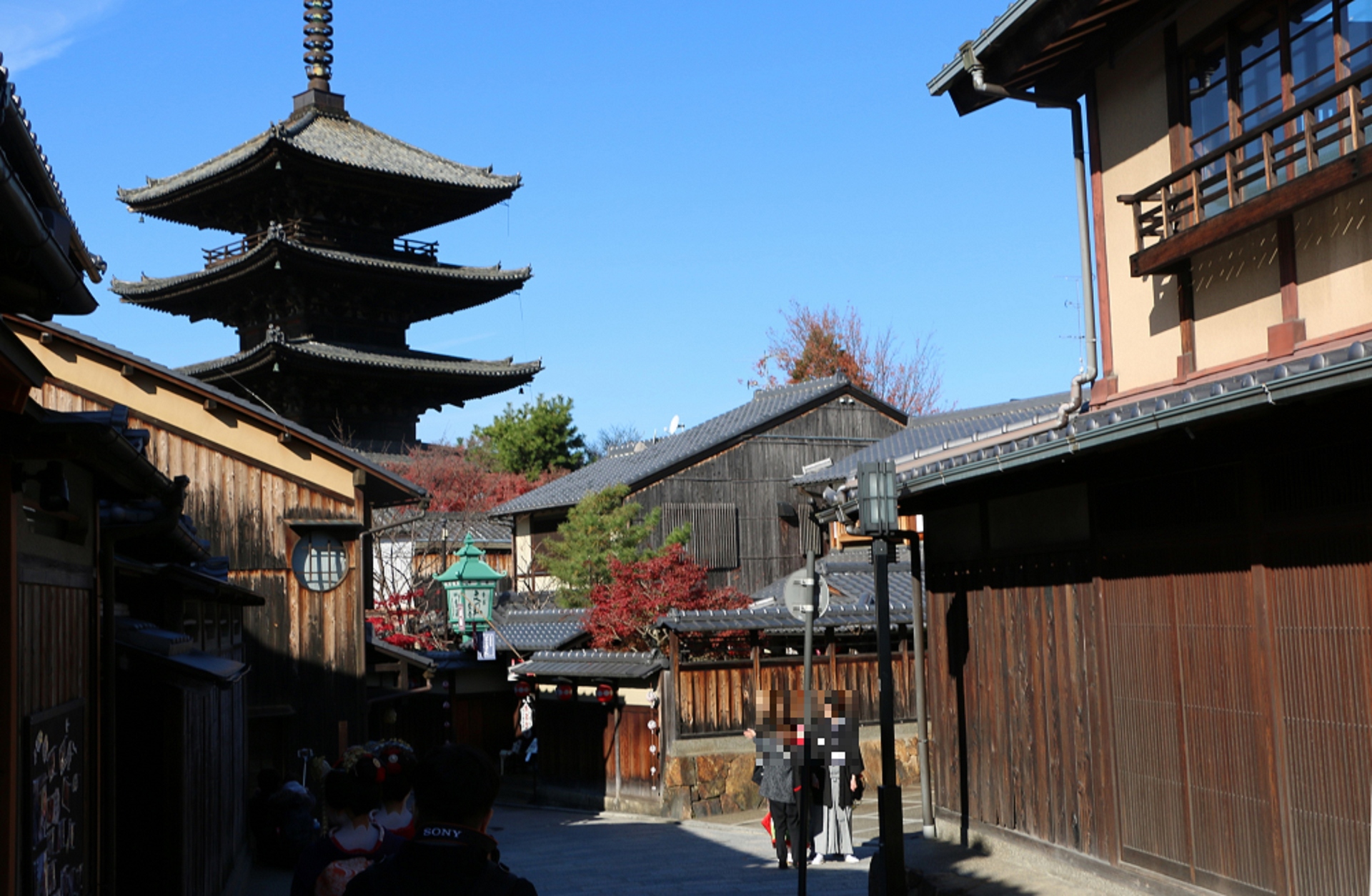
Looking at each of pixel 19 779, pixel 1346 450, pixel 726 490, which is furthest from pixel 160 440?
pixel 726 490

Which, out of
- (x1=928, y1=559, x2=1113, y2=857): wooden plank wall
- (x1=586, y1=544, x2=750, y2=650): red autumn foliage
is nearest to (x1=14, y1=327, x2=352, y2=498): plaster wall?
(x1=586, y1=544, x2=750, y2=650): red autumn foliage

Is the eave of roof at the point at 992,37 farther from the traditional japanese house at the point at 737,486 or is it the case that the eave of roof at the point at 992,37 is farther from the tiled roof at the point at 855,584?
the traditional japanese house at the point at 737,486

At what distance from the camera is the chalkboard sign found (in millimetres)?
5629

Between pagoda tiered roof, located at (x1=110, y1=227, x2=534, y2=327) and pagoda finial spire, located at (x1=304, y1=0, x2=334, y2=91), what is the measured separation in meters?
6.30

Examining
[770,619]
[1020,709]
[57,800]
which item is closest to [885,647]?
[1020,709]

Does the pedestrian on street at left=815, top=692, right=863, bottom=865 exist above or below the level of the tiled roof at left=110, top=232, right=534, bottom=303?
below

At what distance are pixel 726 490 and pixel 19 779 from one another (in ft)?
93.5

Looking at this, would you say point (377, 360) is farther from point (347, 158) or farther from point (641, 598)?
point (641, 598)

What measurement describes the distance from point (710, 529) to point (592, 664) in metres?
11.8

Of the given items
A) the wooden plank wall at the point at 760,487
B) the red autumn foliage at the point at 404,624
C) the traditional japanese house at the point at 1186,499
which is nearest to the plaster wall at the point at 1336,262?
the traditional japanese house at the point at 1186,499

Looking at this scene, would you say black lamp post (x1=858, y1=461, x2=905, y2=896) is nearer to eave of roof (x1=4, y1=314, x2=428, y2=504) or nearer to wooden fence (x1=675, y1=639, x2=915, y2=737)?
wooden fence (x1=675, y1=639, x2=915, y2=737)

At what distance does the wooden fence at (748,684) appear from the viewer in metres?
20.1

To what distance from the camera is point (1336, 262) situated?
7.93m

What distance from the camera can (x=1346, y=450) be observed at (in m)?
6.67
